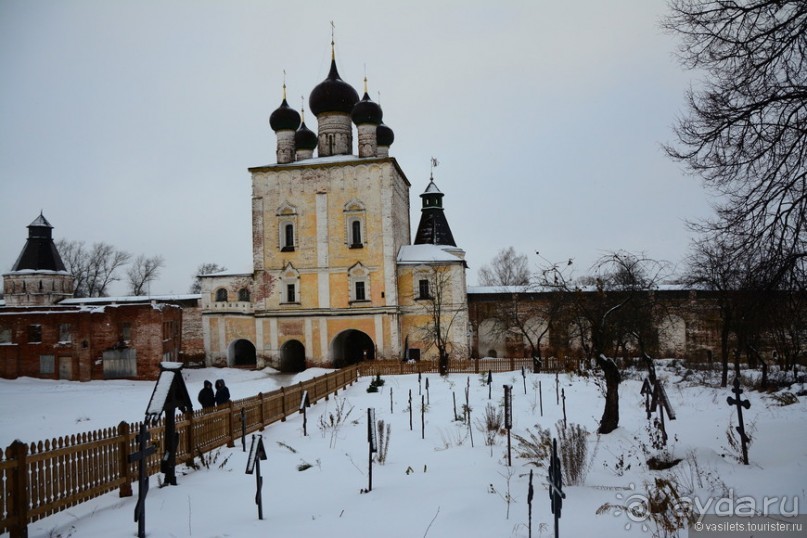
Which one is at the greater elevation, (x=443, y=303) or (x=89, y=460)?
(x=443, y=303)

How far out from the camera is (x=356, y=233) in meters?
33.3

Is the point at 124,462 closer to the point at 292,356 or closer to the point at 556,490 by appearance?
the point at 556,490

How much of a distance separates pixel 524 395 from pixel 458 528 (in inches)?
466

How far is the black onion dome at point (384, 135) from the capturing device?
3747 centimetres

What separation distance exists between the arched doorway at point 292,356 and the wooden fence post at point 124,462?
25.0 m

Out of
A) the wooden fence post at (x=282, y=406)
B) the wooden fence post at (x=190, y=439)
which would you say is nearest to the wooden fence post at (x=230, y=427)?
the wooden fence post at (x=190, y=439)

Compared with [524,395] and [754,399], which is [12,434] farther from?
[754,399]

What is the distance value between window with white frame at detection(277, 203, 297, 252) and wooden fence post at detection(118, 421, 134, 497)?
25.1 metres

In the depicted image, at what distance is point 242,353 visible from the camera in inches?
1425

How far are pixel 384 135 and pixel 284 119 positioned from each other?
6415mm

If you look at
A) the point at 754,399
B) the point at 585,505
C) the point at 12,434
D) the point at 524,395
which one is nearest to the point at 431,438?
the point at 585,505

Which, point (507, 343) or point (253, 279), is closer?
point (253, 279)

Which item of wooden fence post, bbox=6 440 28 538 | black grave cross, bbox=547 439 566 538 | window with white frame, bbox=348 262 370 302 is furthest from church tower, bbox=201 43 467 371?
black grave cross, bbox=547 439 566 538

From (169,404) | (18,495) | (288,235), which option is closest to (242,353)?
(288,235)
